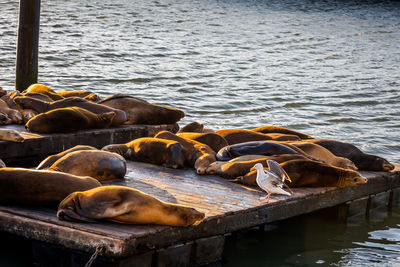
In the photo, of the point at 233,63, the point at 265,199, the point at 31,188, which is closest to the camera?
the point at 31,188

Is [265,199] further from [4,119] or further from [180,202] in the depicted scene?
[4,119]

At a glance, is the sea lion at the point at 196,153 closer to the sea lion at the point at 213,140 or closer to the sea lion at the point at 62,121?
the sea lion at the point at 213,140

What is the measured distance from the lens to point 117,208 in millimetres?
5324

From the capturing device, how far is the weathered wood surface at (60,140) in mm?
7688

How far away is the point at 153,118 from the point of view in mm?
9469

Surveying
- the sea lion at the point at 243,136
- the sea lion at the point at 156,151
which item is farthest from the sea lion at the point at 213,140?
the sea lion at the point at 156,151

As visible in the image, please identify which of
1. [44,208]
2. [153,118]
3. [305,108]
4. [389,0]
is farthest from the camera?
[389,0]


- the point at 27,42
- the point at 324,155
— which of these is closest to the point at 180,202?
the point at 324,155

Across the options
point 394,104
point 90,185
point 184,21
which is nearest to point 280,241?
point 90,185

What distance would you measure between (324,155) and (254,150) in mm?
849

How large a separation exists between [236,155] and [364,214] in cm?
164

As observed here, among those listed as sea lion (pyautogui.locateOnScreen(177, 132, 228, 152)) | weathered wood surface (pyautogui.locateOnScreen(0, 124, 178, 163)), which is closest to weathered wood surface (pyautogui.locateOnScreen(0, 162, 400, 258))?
sea lion (pyautogui.locateOnScreen(177, 132, 228, 152))

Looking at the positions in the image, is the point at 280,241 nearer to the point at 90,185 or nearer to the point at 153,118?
the point at 90,185

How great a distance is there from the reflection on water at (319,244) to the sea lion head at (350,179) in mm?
531
